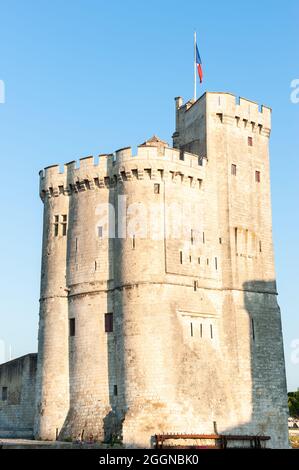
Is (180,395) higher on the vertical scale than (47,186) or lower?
lower

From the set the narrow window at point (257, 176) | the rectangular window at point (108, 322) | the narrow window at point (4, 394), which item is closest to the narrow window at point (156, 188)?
the narrow window at point (257, 176)

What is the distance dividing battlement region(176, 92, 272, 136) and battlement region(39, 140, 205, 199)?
3.25m

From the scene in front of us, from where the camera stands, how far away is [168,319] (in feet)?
125

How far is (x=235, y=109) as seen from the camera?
4353cm

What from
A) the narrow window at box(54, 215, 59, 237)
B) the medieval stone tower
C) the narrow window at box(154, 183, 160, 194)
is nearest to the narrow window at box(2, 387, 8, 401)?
the medieval stone tower

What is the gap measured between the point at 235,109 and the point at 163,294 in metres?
12.3

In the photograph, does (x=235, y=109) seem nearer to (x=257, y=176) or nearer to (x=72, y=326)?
(x=257, y=176)

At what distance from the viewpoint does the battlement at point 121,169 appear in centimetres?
3997

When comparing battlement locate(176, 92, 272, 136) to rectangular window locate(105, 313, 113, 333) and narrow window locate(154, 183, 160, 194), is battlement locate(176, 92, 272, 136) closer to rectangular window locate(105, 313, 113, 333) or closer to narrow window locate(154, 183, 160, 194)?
narrow window locate(154, 183, 160, 194)

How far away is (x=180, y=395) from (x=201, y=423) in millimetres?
1842

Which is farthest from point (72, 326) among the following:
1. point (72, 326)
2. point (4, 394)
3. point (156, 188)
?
point (156, 188)
